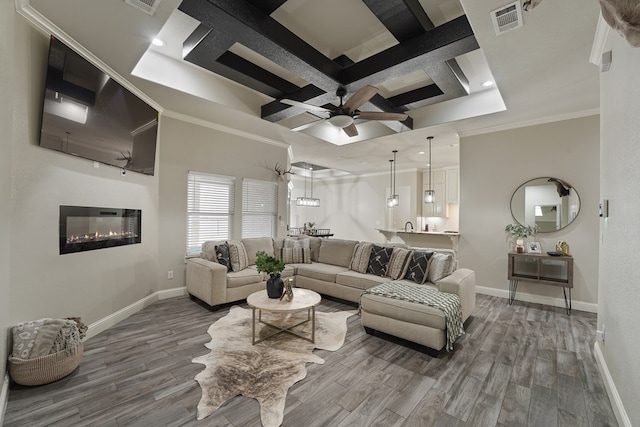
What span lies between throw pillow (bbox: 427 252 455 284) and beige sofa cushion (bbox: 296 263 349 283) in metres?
1.42

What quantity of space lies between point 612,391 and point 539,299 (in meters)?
2.75

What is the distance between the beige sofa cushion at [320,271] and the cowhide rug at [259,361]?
86cm

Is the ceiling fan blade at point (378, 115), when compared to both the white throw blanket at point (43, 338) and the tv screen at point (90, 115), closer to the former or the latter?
the tv screen at point (90, 115)

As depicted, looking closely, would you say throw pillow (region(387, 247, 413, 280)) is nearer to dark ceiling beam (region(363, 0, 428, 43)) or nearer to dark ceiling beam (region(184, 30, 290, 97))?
dark ceiling beam (region(363, 0, 428, 43))

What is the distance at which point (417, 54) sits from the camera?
2.69 m

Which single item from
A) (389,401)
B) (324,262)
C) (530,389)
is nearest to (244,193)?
(324,262)

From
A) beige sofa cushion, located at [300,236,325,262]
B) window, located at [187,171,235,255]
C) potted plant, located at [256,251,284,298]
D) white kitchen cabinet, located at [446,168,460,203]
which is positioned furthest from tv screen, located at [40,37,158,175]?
white kitchen cabinet, located at [446,168,460,203]

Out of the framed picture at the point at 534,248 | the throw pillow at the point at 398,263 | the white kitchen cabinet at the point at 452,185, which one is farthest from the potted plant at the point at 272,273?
the white kitchen cabinet at the point at 452,185

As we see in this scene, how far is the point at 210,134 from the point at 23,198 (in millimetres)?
2913

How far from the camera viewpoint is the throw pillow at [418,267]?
369 centimetres

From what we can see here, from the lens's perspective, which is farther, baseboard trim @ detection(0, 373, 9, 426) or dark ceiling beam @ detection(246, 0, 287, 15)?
dark ceiling beam @ detection(246, 0, 287, 15)

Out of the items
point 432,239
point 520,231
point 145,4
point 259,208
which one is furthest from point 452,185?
point 145,4

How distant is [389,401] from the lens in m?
2.01

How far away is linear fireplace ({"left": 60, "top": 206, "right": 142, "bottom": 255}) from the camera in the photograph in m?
2.72
